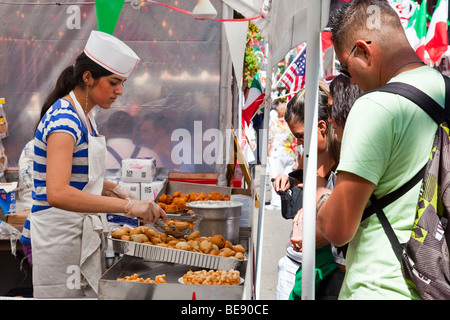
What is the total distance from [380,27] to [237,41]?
1.89 metres

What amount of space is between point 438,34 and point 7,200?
562cm

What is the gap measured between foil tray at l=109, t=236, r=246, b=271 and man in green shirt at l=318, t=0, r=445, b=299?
2.53 ft

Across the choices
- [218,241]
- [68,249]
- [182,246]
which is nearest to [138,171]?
[68,249]

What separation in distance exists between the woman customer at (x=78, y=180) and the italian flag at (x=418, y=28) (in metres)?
5.68

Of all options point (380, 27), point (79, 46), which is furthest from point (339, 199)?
point (79, 46)

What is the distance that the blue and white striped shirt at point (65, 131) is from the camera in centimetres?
222

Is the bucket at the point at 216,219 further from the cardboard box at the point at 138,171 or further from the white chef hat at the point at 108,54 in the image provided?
the cardboard box at the point at 138,171

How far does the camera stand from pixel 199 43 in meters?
4.98

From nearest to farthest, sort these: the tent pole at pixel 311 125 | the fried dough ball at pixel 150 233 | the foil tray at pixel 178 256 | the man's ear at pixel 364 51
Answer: the man's ear at pixel 364 51, the tent pole at pixel 311 125, the foil tray at pixel 178 256, the fried dough ball at pixel 150 233

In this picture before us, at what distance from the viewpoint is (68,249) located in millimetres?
2385

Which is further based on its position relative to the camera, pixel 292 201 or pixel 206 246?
pixel 292 201

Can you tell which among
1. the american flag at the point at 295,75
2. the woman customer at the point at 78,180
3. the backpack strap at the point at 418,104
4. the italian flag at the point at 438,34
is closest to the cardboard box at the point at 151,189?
the woman customer at the point at 78,180

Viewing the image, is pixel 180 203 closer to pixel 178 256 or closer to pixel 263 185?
pixel 263 185

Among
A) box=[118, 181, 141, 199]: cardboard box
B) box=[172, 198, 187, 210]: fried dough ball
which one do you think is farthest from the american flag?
box=[172, 198, 187, 210]: fried dough ball
